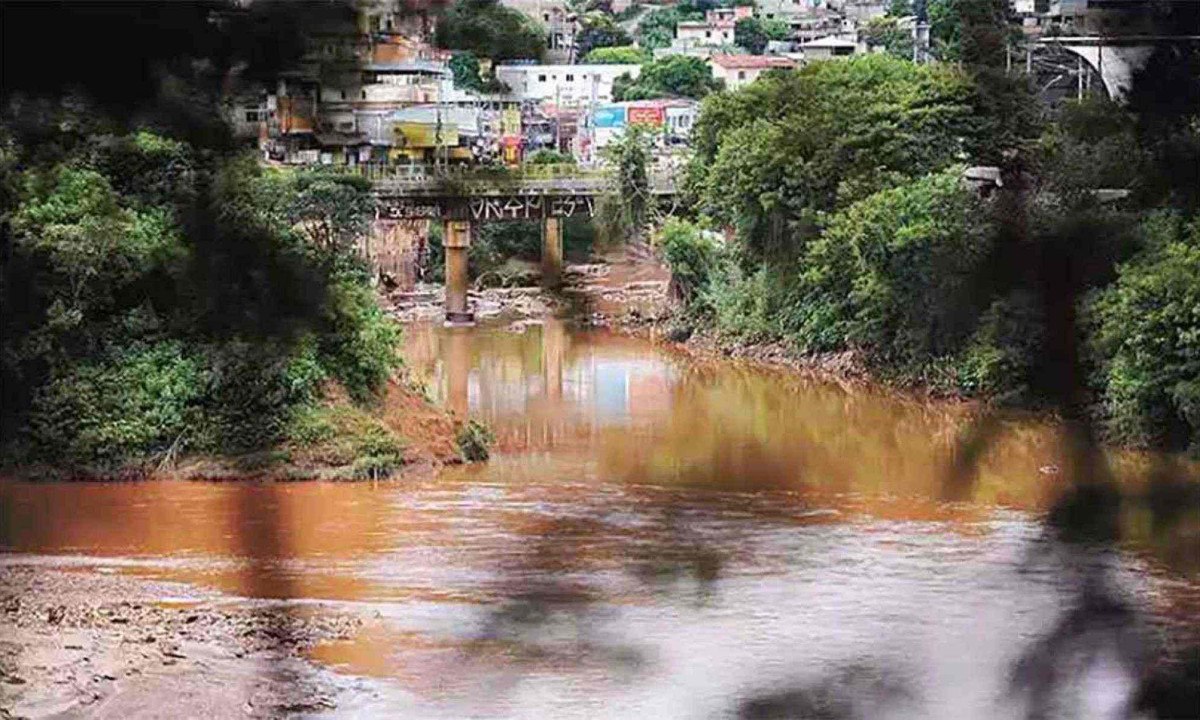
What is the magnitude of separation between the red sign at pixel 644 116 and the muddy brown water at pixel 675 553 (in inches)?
9.8

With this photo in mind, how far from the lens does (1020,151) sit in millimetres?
915

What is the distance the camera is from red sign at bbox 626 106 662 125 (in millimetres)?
1894

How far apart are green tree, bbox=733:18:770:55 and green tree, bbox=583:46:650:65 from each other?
2.31 ft

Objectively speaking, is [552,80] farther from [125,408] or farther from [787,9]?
[125,408]

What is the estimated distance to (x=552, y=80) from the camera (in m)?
0.84

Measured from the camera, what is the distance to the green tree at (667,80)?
1.60 metres

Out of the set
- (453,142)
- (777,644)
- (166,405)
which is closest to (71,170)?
(453,142)

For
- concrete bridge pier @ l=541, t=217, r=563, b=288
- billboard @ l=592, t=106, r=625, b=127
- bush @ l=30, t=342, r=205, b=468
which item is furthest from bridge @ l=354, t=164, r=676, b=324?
bush @ l=30, t=342, r=205, b=468

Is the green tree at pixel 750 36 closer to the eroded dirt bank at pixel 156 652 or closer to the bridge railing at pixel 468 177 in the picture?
the bridge railing at pixel 468 177

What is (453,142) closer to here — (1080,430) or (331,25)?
(331,25)

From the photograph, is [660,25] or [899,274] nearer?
[660,25]

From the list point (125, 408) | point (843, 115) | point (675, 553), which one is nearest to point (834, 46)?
point (675, 553)

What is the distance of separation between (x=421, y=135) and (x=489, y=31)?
123 mm

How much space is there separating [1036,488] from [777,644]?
99.3 inches
